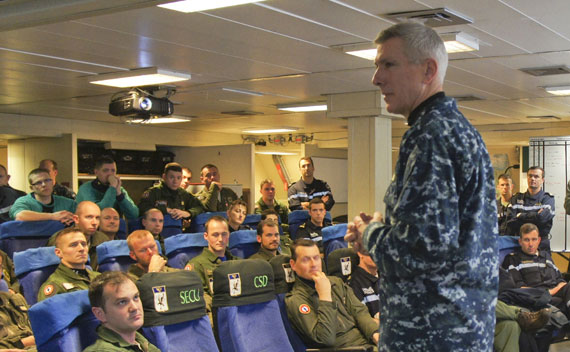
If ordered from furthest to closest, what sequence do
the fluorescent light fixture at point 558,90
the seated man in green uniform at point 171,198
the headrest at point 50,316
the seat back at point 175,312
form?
the fluorescent light fixture at point 558,90, the seated man in green uniform at point 171,198, the seat back at point 175,312, the headrest at point 50,316

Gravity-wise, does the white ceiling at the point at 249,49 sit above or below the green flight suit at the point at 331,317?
above

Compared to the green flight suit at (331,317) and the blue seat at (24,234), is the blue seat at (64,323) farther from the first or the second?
the blue seat at (24,234)

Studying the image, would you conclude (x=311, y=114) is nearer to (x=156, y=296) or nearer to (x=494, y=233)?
(x=156, y=296)

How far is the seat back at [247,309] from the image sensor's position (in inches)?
163

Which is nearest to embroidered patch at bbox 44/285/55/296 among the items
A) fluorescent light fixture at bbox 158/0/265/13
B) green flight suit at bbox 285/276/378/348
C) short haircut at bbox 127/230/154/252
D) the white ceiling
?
short haircut at bbox 127/230/154/252

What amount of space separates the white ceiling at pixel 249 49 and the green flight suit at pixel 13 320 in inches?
69.1

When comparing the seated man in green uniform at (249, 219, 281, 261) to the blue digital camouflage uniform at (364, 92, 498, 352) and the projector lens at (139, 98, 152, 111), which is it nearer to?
the projector lens at (139, 98, 152, 111)

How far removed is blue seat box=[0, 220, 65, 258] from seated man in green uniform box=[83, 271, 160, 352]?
262cm

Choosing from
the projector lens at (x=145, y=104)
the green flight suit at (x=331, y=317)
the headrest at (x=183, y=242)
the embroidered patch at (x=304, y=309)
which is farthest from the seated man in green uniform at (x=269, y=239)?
the projector lens at (x=145, y=104)

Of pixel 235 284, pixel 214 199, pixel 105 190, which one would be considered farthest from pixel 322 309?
pixel 214 199

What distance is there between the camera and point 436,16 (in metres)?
4.50

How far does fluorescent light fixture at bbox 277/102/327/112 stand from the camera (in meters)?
9.09

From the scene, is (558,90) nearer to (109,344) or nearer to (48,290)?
(48,290)

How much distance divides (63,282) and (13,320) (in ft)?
1.30
